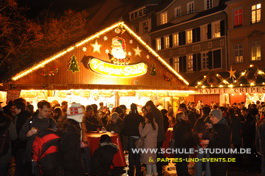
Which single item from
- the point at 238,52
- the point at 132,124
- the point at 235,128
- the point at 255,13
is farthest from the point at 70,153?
the point at 238,52

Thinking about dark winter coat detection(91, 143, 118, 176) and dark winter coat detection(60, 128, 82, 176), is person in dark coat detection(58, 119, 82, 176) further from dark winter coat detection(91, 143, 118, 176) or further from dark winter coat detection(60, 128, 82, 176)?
dark winter coat detection(91, 143, 118, 176)

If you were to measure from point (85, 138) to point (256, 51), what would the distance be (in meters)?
21.5

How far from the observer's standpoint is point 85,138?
6.65 meters

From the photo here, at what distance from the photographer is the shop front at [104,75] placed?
50.1 ft

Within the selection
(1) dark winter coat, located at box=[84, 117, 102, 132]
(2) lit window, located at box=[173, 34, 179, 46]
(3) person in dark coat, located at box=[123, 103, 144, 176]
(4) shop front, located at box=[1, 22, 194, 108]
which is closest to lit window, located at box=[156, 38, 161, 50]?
(2) lit window, located at box=[173, 34, 179, 46]

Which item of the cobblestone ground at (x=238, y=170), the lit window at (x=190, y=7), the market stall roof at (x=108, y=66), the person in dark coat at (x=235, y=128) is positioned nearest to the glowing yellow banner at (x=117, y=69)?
the market stall roof at (x=108, y=66)

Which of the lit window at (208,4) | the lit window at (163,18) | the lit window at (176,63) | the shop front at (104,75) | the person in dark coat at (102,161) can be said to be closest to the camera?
the person in dark coat at (102,161)

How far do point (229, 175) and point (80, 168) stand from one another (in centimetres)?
581

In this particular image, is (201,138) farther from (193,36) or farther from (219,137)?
(193,36)

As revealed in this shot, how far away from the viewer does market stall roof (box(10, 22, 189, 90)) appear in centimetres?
1559

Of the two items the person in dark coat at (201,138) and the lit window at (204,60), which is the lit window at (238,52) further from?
the person in dark coat at (201,138)

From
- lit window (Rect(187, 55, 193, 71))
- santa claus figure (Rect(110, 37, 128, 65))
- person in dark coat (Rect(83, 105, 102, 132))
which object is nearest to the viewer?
person in dark coat (Rect(83, 105, 102, 132))

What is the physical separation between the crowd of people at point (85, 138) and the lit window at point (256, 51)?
14712 mm

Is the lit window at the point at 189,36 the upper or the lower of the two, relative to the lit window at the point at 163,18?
lower
